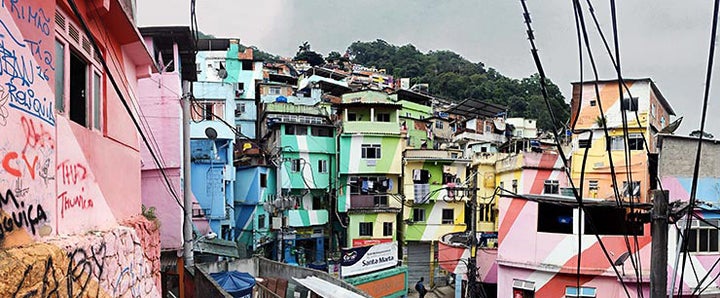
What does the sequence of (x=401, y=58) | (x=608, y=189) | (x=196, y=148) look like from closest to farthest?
1. (x=196, y=148)
2. (x=608, y=189)
3. (x=401, y=58)

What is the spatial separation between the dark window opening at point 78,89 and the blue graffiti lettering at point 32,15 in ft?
3.39

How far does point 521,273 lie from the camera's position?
59.5ft

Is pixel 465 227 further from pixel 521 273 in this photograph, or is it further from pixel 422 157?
pixel 521 273

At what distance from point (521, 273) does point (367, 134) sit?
14094 mm

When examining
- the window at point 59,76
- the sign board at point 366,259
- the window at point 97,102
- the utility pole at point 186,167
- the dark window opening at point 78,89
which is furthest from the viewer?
the sign board at point 366,259

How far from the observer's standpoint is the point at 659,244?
6.08 m

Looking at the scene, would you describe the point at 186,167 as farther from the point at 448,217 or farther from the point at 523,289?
the point at 448,217

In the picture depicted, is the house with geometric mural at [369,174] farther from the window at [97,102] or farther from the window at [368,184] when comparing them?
the window at [97,102]

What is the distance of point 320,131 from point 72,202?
2705 cm

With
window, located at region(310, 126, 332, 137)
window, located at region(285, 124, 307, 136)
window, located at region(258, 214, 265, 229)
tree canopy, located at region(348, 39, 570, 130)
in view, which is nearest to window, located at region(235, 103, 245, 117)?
window, located at region(285, 124, 307, 136)

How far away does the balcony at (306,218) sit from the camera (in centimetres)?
2942

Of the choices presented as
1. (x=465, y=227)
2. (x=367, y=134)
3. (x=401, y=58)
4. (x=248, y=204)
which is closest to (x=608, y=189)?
(x=465, y=227)

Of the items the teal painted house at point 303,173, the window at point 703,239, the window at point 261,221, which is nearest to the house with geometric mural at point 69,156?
the window at point 703,239

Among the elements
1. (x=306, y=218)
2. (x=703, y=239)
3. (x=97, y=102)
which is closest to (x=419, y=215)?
(x=306, y=218)
